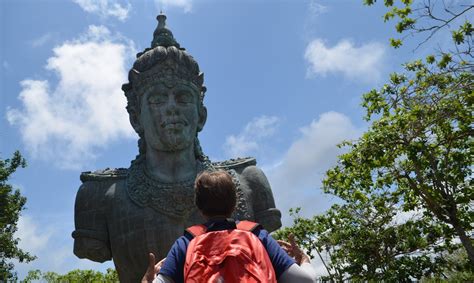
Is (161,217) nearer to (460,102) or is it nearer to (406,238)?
(460,102)

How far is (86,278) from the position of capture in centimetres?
3130

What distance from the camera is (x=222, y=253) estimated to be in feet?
7.41

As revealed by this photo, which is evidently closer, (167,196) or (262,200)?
(167,196)

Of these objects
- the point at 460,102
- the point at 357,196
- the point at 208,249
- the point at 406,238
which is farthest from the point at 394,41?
the point at 406,238

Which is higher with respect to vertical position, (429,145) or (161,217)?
(429,145)

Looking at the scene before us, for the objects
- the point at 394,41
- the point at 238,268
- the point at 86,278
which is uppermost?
the point at 86,278

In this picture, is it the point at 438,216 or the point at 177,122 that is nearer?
the point at 177,122

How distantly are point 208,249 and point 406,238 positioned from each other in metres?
17.6

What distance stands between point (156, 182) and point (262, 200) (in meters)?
1.19

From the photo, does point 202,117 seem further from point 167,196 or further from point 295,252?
point 295,252

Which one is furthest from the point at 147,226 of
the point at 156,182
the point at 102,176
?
the point at 102,176

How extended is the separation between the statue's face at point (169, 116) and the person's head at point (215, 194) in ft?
8.30

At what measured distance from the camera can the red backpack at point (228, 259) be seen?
2.18 m

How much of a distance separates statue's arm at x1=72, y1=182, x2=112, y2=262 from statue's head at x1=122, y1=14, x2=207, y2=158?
783mm
